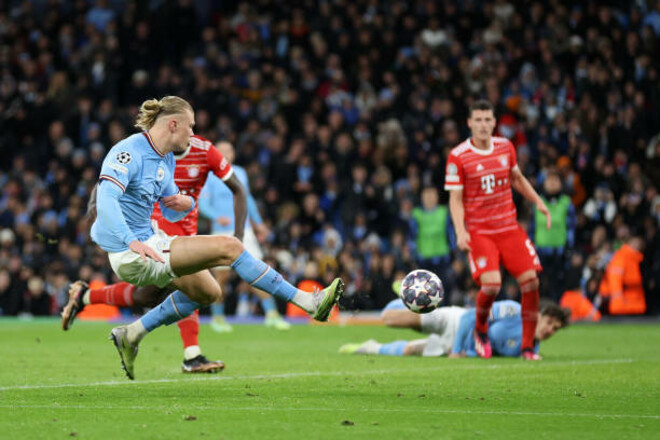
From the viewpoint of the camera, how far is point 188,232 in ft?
32.6

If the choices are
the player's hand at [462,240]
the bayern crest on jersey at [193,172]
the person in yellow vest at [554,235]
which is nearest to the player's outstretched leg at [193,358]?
the bayern crest on jersey at [193,172]

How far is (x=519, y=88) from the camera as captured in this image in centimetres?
2103

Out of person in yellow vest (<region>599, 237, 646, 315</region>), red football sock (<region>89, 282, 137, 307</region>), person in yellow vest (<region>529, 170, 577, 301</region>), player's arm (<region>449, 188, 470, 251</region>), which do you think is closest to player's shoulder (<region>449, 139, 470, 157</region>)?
player's arm (<region>449, 188, 470, 251</region>)

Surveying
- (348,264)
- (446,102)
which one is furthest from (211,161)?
(446,102)

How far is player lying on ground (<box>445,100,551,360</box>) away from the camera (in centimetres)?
1115

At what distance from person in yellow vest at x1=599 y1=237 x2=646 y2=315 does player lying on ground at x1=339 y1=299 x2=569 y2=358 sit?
6.82m

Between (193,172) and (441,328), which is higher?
(193,172)

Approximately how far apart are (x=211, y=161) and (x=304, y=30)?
14.2m

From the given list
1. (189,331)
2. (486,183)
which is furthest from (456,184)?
(189,331)

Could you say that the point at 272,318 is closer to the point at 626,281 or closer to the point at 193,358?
the point at 626,281

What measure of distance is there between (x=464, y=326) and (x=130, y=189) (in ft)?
14.5

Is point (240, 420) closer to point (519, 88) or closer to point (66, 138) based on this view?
point (519, 88)

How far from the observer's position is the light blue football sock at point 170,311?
880 cm

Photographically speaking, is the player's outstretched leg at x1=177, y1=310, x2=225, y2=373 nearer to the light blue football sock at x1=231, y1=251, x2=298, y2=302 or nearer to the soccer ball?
the soccer ball
